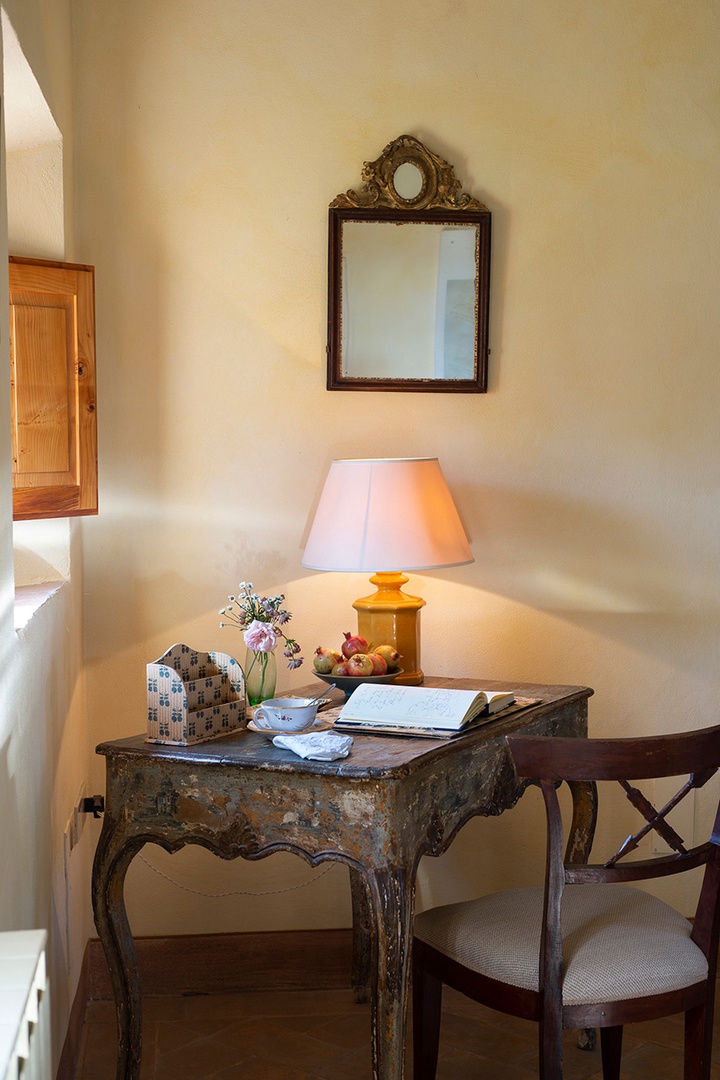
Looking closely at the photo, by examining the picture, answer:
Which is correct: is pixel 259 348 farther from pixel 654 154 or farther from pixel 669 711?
pixel 669 711

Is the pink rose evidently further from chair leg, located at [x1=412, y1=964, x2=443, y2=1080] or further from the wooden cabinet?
chair leg, located at [x1=412, y1=964, x2=443, y2=1080]

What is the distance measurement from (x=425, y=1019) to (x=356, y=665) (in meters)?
0.77

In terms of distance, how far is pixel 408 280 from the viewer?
10.1 ft

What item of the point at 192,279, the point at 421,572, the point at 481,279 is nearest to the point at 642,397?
the point at 481,279

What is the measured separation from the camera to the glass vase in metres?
2.50

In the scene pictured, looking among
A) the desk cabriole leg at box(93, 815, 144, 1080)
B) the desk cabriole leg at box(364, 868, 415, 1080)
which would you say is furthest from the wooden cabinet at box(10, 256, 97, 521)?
the desk cabriole leg at box(364, 868, 415, 1080)

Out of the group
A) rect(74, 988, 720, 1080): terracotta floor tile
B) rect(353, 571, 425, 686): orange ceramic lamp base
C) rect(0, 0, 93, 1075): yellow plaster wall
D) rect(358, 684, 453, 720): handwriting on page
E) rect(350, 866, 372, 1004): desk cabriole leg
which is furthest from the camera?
rect(350, 866, 372, 1004): desk cabriole leg

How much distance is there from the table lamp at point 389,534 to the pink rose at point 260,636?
31 centimetres

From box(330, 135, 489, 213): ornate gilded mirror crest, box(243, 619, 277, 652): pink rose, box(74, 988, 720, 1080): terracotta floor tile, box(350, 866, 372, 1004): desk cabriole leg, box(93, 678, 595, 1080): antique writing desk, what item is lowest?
box(74, 988, 720, 1080): terracotta floor tile

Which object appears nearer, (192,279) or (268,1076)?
(268,1076)

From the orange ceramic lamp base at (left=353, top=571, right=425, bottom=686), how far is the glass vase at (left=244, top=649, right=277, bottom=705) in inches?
15.0

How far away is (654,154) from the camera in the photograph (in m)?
3.12

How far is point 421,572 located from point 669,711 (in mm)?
796

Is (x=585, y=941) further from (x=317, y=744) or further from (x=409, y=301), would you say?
(x=409, y=301)
